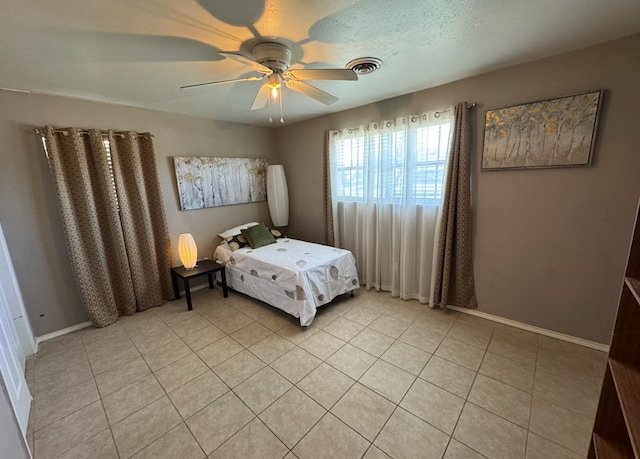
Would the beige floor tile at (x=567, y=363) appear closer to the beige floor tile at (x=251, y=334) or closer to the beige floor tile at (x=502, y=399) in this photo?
the beige floor tile at (x=502, y=399)

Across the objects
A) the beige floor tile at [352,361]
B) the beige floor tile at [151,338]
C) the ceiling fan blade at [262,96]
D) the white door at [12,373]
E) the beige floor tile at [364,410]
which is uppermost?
the ceiling fan blade at [262,96]

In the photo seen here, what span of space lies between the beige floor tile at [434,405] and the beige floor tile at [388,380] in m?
0.05

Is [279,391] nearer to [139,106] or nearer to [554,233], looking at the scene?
[554,233]

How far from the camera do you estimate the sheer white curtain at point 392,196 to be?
2668mm

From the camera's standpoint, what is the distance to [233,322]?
105 inches

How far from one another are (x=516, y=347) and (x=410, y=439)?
1.37 m

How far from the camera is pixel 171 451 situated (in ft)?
4.58

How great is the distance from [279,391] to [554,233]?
2.58 metres

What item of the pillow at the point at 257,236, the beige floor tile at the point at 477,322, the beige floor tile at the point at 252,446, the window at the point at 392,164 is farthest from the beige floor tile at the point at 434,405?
the pillow at the point at 257,236

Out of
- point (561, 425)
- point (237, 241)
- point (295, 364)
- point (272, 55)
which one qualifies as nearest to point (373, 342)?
point (295, 364)

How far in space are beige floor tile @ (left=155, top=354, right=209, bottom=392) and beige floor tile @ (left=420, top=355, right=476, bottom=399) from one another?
1.78m

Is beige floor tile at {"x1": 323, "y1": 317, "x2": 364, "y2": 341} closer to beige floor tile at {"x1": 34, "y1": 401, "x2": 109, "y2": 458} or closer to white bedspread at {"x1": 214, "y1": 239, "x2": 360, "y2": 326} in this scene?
white bedspread at {"x1": 214, "y1": 239, "x2": 360, "y2": 326}

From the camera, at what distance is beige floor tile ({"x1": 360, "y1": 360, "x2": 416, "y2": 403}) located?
1738 millimetres

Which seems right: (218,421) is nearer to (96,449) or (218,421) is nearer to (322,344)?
(96,449)
